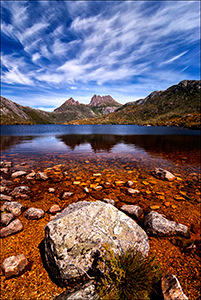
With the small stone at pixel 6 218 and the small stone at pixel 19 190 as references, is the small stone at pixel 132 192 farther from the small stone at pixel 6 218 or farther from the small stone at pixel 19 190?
the small stone at pixel 19 190

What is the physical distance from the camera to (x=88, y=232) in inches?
Result: 164

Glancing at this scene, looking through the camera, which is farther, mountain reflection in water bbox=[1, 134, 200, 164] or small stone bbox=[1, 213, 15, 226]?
mountain reflection in water bbox=[1, 134, 200, 164]

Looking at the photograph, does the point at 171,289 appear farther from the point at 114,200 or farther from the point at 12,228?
the point at 12,228

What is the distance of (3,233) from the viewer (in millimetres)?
5363

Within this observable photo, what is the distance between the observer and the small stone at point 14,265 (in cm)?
392

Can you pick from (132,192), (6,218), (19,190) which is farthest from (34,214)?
(132,192)

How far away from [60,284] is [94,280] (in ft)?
3.47

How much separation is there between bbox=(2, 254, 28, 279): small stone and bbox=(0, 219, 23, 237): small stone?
1421 mm

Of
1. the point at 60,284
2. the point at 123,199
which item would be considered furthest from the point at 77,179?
the point at 60,284

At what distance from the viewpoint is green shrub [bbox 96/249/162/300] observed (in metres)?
3.09

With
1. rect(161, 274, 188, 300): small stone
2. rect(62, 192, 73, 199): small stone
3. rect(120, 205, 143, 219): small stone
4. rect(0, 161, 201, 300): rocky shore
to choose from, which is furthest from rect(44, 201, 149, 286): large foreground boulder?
rect(62, 192, 73, 199): small stone

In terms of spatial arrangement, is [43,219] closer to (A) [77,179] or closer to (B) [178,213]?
(A) [77,179]

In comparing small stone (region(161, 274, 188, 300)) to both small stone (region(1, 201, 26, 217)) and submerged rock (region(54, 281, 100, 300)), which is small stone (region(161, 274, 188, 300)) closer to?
submerged rock (region(54, 281, 100, 300))

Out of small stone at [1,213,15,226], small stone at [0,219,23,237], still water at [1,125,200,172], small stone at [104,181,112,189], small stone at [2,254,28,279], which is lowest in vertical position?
small stone at [2,254,28,279]
